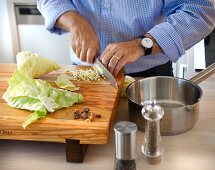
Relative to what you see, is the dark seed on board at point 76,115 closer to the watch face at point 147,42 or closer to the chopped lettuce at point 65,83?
the chopped lettuce at point 65,83

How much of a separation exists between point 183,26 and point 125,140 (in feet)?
1.73

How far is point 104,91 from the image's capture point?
0.93 m

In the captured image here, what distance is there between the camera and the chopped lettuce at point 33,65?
991 millimetres

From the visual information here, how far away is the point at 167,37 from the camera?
1058 mm

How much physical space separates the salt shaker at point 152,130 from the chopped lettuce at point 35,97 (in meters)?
0.19

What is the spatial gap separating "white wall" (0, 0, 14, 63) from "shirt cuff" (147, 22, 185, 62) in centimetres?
134

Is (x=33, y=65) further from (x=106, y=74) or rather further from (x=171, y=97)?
(x=171, y=97)

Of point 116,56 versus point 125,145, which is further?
point 116,56

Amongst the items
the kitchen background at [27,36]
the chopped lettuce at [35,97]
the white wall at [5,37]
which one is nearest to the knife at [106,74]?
the chopped lettuce at [35,97]

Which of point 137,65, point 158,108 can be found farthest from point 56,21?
point 158,108

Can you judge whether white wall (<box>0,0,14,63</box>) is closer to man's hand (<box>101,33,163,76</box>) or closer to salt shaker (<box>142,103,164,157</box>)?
man's hand (<box>101,33,163,76</box>)

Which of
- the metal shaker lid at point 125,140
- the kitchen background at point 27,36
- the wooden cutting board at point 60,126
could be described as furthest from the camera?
the kitchen background at point 27,36

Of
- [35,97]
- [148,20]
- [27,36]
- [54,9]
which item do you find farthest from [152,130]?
[27,36]

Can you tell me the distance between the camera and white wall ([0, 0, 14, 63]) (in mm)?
2160
